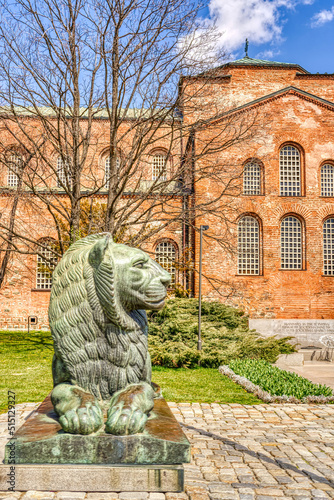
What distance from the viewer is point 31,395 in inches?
323

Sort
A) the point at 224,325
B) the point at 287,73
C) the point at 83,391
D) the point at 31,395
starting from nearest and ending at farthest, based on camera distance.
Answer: the point at 83,391 < the point at 31,395 < the point at 224,325 < the point at 287,73

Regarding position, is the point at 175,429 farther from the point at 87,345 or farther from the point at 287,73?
the point at 287,73

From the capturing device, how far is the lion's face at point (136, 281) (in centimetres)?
332

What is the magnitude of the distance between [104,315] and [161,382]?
7127 mm

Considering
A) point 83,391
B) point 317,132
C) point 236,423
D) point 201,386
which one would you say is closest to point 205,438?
point 236,423

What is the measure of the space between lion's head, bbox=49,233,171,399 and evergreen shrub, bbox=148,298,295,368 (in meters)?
8.89

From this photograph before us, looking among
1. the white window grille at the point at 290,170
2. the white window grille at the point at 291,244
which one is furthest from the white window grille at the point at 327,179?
the white window grille at the point at 291,244

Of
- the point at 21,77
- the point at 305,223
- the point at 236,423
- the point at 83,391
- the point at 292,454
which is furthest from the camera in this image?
the point at 305,223

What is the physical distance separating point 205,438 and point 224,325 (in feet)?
36.1

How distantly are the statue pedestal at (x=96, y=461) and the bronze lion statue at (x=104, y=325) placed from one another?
Answer: 0.24 m

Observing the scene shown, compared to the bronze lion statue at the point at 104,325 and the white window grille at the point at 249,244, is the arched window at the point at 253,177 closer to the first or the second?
the white window grille at the point at 249,244

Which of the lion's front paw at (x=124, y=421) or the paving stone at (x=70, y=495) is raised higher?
the lion's front paw at (x=124, y=421)

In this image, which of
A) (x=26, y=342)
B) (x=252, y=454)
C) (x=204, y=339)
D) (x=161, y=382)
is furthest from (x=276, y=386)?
(x=26, y=342)

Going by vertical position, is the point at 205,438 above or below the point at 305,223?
below
